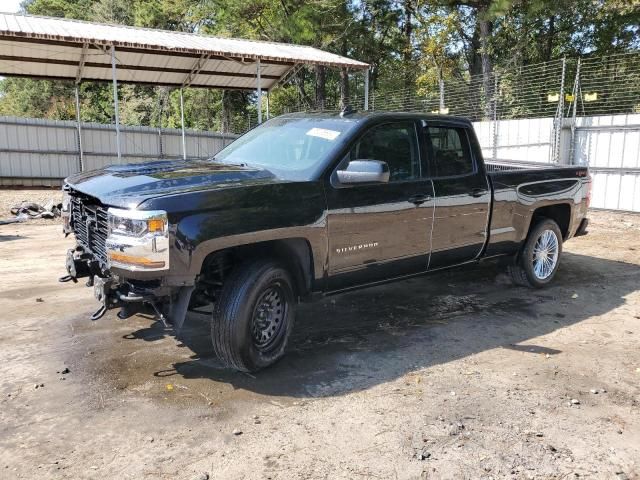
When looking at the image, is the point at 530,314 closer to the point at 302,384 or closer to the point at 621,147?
the point at 302,384

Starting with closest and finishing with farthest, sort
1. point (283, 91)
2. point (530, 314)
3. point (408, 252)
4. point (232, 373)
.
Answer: point (232, 373)
point (408, 252)
point (530, 314)
point (283, 91)

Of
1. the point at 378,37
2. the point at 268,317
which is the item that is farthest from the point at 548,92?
the point at 378,37

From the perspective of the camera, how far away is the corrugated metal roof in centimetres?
1274

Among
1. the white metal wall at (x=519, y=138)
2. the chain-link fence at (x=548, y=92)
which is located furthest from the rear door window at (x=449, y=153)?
the chain-link fence at (x=548, y=92)

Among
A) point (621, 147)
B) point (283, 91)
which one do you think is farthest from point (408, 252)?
point (283, 91)

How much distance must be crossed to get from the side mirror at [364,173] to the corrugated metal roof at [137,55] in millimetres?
10268

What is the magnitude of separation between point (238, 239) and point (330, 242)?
844 millimetres

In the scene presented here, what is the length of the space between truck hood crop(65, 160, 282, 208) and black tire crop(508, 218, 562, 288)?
3.57 m

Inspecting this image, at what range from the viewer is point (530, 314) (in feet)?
18.8

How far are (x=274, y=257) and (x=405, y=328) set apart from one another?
1732mm

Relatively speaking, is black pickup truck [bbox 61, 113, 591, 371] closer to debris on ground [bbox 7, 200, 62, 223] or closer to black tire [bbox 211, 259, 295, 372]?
black tire [bbox 211, 259, 295, 372]

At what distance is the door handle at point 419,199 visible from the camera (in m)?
4.89

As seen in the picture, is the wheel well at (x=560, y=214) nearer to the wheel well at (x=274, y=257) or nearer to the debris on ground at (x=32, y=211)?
the wheel well at (x=274, y=257)

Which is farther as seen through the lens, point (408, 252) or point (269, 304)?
point (408, 252)
